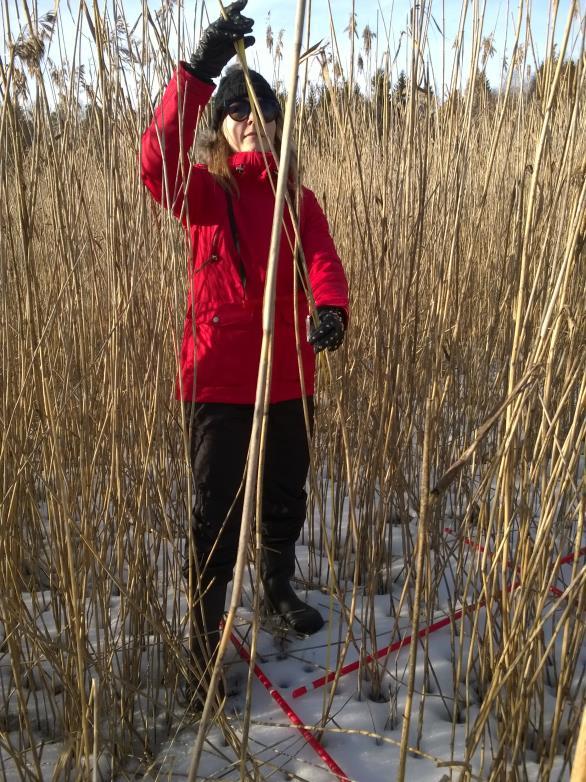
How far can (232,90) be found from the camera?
42.9 inches

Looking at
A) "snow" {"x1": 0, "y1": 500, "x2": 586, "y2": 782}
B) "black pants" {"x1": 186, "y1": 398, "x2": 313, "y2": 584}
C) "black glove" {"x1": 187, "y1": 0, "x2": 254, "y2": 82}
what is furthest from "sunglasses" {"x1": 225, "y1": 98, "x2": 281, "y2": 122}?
"snow" {"x1": 0, "y1": 500, "x2": 586, "y2": 782}

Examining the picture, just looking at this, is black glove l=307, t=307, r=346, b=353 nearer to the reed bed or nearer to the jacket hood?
the reed bed

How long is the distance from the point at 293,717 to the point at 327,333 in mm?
641

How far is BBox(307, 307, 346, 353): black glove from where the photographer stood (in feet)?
2.92

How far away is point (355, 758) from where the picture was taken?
3.17 feet

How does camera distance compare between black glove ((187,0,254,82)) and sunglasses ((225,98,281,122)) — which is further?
sunglasses ((225,98,281,122))

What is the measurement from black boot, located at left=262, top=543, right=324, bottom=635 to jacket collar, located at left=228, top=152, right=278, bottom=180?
2.52 ft

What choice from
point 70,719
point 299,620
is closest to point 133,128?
point 70,719

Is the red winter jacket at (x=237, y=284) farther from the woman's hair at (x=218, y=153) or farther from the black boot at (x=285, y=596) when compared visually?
the black boot at (x=285, y=596)

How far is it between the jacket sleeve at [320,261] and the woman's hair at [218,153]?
0.24 ft

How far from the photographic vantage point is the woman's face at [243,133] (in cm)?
109

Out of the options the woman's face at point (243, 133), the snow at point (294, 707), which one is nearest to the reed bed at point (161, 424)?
the snow at point (294, 707)

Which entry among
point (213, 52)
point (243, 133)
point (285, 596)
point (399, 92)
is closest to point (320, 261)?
point (243, 133)

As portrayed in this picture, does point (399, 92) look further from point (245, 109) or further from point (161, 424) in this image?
point (161, 424)
